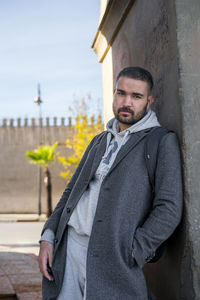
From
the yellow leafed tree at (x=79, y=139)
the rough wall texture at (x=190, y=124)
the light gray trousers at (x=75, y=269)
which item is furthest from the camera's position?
the yellow leafed tree at (x=79, y=139)

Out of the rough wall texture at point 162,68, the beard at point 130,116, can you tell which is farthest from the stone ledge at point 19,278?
the beard at point 130,116

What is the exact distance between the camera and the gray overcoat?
187 cm

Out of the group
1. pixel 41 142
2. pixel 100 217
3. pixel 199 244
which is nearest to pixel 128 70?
pixel 100 217

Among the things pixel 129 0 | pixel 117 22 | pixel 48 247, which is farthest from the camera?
pixel 117 22

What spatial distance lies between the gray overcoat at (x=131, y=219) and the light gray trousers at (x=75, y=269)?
0.14m

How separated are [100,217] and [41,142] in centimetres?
2262

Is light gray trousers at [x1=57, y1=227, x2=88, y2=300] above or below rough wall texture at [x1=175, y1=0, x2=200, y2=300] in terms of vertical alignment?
below

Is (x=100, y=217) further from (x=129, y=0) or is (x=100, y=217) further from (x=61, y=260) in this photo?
(x=129, y=0)

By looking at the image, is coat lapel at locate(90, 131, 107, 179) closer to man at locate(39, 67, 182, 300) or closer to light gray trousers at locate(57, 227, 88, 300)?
man at locate(39, 67, 182, 300)

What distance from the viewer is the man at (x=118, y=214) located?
1882 mm

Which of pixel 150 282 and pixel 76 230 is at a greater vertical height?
pixel 76 230

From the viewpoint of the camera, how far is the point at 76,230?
6.96 ft

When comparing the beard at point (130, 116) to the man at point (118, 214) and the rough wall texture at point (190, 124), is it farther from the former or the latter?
the rough wall texture at point (190, 124)

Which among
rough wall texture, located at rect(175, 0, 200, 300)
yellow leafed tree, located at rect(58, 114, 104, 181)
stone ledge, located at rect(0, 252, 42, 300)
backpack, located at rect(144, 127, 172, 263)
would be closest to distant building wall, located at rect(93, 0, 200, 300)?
rough wall texture, located at rect(175, 0, 200, 300)
